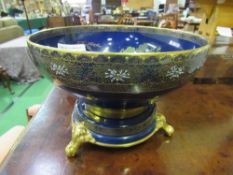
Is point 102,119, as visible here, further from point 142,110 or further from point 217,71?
point 217,71

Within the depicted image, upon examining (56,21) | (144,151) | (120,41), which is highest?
(120,41)

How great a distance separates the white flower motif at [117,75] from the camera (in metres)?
0.24

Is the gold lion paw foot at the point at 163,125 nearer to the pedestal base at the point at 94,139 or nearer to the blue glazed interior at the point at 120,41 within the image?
the pedestal base at the point at 94,139

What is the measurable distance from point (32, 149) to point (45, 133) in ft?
0.15

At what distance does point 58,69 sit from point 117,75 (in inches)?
3.0

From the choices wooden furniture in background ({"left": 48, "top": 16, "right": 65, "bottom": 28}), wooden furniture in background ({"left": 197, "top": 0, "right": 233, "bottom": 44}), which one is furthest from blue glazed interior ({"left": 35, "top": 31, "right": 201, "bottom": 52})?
wooden furniture in background ({"left": 48, "top": 16, "right": 65, "bottom": 28})

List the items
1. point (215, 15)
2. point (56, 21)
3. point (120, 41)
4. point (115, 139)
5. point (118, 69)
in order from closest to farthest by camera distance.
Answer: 1. point (118, 69)
2. point (115, 139)
3. point (120, 41)
4. point (215, 15)
5. point (56, 21)

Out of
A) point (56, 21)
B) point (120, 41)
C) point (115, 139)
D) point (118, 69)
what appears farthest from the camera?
point (56, 21)

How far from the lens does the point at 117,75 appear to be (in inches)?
9.5

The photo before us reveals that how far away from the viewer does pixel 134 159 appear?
0.34 meters

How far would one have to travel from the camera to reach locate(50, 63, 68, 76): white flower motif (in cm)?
25

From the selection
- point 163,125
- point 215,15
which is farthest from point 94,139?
point 215,15

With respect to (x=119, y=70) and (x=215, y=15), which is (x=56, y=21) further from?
(x=119, y=70)

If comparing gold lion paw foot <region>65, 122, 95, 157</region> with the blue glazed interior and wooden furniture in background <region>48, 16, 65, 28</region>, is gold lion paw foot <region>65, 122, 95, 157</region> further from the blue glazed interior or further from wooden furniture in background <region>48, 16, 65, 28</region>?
wooden furniture in background <region>48, 16, 65, 28</region>
